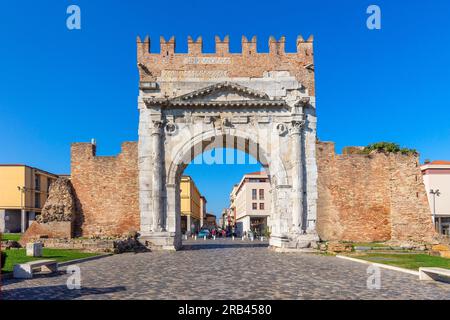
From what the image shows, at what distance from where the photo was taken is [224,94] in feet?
67.2

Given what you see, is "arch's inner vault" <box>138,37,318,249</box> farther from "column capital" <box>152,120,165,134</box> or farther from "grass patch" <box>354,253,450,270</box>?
"grass patch" <box>354,253,450,270</box>

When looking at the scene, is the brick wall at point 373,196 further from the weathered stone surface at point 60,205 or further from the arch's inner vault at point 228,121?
the weathered stone surface at point 60,205

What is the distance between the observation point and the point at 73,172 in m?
22.5

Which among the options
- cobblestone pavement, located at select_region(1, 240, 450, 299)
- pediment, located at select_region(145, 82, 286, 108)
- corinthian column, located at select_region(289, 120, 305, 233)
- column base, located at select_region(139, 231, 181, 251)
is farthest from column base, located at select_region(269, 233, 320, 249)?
cobblestone pavement, located at select_region(1, 240, 450, 299)

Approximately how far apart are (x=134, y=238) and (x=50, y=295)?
473 inches

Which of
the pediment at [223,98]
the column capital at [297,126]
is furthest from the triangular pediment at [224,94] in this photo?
the column capital at [297,126]

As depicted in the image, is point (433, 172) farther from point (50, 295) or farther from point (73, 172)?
point (50, 295)

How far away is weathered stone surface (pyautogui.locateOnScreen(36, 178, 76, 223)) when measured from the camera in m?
21.7

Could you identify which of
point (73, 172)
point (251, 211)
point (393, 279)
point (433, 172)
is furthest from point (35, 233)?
point (433, 172)

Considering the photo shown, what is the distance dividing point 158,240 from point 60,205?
591 centimetres

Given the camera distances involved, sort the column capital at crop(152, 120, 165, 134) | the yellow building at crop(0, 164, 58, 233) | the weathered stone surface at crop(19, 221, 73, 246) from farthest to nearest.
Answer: the yellow building at crop(0, 164, 58, 233) → the weathered stone surface at crop(19, 221, 73, 246) → the column capital at crop(152, 120, 165, 134)

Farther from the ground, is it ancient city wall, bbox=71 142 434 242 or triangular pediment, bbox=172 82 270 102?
triangular pediment, bbox=172 82 270 102

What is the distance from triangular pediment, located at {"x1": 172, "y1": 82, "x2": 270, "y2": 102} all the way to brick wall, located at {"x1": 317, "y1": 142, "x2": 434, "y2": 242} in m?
4.52

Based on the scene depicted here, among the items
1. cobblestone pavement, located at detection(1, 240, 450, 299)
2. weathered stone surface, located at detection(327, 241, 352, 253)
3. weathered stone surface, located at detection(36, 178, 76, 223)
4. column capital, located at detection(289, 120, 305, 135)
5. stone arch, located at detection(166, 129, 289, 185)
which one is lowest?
weathered stone surface, located at detection(327, 241, 352, 253)
